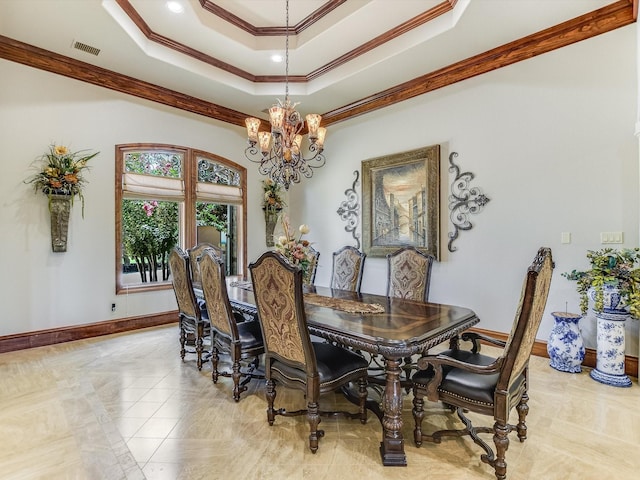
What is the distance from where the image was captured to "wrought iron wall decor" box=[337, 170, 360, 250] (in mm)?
5176

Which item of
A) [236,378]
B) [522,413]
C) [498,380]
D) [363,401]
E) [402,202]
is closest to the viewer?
[498,380]

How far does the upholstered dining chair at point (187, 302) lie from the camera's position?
297 cm

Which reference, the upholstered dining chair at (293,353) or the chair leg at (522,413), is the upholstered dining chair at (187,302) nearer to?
the upholstered dining chair at (293,353)

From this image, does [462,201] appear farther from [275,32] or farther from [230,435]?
[230,435]

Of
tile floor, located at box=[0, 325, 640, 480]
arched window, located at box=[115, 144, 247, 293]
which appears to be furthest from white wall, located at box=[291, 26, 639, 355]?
arched window, located at box=[115, 144, 247, 293]

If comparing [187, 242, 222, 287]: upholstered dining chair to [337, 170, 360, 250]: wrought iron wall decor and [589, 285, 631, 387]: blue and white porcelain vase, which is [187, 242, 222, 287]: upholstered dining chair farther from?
[589, 285, 631, 387]: blue and white porcelain vase

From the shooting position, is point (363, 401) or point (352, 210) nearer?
point (363, 401)

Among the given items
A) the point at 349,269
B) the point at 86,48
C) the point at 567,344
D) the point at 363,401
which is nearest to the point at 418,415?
the point at 363,401

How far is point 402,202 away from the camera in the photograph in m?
4.54

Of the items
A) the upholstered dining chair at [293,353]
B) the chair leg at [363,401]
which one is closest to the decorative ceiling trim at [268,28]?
the upholstered dining chair at [293,353]

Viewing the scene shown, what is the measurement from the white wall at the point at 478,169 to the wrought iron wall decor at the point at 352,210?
0.74 meters

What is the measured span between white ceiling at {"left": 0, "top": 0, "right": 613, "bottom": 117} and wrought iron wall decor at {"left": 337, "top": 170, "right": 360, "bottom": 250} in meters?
1.50

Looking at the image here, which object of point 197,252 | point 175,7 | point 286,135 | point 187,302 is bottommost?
point 187,302

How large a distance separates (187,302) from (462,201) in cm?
333
